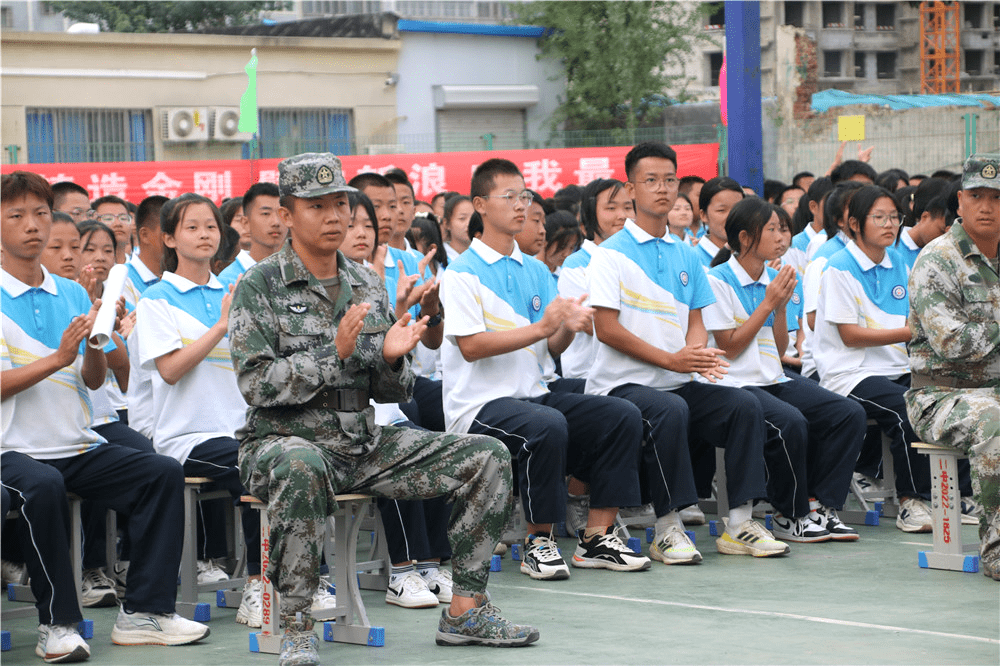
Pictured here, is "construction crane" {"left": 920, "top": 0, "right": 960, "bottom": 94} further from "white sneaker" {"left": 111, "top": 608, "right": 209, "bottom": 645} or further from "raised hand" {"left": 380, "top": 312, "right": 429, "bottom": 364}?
"white sneaker" {"left": 111, "top": 608, "right": 209, "bottom": 645}

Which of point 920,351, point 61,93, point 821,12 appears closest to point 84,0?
point 61,93

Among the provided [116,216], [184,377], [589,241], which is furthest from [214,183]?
[184,377]

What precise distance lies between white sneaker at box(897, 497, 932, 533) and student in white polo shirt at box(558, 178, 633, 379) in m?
1.72

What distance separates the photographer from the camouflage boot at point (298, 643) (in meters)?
4.19

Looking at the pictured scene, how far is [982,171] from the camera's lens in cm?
548

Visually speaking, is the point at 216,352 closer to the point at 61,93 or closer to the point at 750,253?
the point at 750,253

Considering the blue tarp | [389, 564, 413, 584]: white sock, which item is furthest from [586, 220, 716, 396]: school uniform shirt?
the blue tarp

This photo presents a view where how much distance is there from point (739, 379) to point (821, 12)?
35.4 m

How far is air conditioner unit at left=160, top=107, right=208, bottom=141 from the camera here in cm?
2244

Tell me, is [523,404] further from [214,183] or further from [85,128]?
[85,128]

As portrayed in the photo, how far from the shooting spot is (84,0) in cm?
2838

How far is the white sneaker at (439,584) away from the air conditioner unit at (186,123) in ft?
60.0

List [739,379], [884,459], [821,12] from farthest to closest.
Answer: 1. [821,12]
2. [884,459]
3. [739,379]

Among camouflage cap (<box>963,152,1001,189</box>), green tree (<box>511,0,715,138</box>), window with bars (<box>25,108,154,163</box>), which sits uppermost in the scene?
green tree (<box>511,0,715,138</box>)
